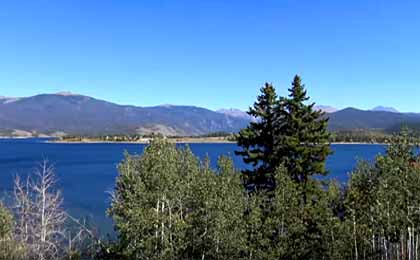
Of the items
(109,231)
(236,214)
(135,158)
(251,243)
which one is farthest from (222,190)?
(109,231)

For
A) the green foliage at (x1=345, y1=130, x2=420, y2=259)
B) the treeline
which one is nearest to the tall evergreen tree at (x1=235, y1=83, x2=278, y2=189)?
the treeline

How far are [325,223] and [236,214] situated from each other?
503cm

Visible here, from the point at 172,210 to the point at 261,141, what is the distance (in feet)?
30.7

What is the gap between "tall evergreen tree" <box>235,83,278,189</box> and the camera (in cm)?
3359

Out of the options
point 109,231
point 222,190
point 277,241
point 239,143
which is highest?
point 239,143

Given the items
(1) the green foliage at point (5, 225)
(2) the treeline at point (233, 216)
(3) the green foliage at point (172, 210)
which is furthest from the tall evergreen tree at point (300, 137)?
(1) the green foliage at point (5, 225)

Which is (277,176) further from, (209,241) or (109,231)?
(109,231)

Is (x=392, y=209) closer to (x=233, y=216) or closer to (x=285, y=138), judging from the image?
(x=233, y=216)

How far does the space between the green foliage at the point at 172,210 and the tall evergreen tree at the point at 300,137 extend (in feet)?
19.9

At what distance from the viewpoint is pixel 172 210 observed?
27.7 m

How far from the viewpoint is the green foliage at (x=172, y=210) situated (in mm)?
25312

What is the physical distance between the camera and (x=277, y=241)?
2739cm

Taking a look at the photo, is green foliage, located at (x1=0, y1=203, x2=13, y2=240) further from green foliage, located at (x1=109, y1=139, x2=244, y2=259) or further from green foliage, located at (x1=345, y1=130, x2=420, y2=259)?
green foliage, located at (x1=345, y1=130, x2=420, y2=259)

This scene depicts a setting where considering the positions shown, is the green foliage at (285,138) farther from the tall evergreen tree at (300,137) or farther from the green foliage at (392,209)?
the green foliage at (392,209)
